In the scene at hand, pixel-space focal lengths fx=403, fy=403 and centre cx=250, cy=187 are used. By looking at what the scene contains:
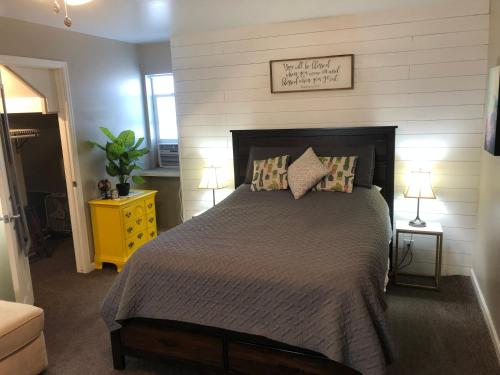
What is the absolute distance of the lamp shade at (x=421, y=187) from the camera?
11.1ft

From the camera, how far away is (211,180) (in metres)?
4.13

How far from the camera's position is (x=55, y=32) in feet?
12.0

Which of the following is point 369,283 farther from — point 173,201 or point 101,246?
point 173,201

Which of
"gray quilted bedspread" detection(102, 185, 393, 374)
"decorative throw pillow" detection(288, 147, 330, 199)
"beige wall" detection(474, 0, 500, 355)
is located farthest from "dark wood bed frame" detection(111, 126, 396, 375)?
"decorative throw pillow" detection(288, 147, 330, 199)

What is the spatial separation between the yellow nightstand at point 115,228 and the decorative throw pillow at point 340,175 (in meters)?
1.91

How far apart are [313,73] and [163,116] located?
2.13 meters

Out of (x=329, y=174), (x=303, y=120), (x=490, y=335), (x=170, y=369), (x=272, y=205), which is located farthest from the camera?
(x=303, y=120)

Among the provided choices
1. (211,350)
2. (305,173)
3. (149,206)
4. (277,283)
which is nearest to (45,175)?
(149,206)

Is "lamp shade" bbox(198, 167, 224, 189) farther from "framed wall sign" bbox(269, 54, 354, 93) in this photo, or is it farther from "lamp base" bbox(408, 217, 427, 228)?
"lamp base" bbox(408, 217, 427, 228)

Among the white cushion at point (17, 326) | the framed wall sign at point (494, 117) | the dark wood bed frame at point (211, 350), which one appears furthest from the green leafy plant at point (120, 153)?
the framed wall sign at point (494, 117)

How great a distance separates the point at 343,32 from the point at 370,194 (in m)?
1.50

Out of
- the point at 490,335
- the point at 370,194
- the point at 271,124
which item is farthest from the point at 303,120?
the point at 490,335

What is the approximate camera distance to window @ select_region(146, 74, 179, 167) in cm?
498

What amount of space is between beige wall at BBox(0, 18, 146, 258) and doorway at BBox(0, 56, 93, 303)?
11cm
